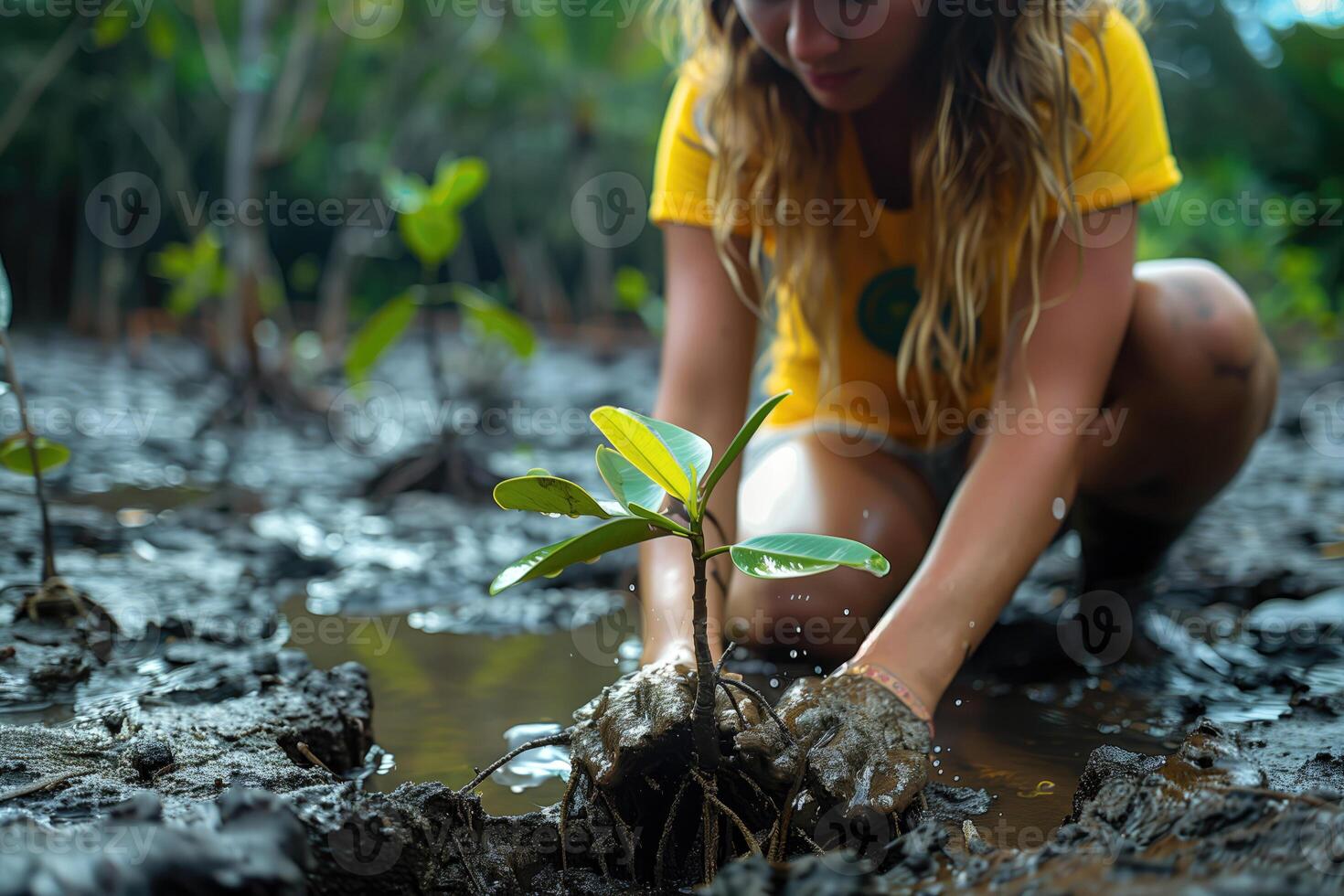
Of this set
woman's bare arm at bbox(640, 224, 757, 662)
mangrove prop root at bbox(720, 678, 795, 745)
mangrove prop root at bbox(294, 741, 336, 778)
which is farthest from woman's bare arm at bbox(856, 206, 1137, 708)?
mangrove prop root at bbox(294, 741, 336, 778)

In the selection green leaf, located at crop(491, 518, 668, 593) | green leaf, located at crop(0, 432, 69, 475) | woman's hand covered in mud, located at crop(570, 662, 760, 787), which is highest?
green leaf, located at crop(491, 518, 668, 593)

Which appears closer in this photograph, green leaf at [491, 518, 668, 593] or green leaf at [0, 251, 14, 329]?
green leaf at [491, 518, 668, 593]

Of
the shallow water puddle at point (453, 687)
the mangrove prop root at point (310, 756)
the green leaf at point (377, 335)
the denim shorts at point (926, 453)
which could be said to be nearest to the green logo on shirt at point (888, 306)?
the denim shorts at point (926, 453)

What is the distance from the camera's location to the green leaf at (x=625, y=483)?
2.48ft

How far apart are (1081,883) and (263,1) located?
16.4 feet

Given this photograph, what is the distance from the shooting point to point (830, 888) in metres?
0.57

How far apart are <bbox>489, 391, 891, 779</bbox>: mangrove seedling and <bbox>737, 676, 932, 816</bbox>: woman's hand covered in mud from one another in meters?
0.08

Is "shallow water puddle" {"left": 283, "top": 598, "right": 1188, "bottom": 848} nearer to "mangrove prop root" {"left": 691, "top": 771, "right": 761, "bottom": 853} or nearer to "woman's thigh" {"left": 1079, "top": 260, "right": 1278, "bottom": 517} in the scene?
"mangrove prop root" {"left": 691, "top": 771, "right": 761, "bottom": 853}

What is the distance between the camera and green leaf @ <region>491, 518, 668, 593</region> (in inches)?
27.1

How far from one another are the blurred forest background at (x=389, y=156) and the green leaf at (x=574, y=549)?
213cm

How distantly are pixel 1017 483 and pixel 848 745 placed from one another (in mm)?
462

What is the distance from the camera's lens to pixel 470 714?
4.13 feet

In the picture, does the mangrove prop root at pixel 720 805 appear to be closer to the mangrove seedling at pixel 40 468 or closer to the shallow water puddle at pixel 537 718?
the shallow water puddle at pixel 537 718

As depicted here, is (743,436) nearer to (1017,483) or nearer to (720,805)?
(720,805)
